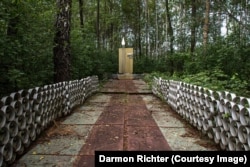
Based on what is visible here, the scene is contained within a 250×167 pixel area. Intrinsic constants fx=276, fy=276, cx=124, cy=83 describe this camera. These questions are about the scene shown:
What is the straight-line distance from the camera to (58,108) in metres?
6.20

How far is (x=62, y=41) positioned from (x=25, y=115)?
4.07m

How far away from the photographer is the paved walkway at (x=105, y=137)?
3.73 meters

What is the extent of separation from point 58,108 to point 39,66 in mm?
1197

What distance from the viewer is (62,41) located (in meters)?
7.76

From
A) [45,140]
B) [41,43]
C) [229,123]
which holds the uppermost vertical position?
[41,43]

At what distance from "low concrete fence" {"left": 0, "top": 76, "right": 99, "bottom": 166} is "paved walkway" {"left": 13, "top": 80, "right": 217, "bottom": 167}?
17 centimetres

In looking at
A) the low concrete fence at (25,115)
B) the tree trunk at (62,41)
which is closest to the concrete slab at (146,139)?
the low concrete fence at (25,115)

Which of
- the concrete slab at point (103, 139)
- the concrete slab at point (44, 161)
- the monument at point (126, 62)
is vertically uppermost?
the monument at point (126, 62)

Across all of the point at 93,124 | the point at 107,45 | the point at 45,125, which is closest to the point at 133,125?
the point at 93,124

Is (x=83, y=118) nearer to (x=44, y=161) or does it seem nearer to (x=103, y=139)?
(x=103, y=139)

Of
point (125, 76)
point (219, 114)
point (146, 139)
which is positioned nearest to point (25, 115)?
point (146, 139)

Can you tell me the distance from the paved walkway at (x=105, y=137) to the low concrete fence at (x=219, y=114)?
0.23m

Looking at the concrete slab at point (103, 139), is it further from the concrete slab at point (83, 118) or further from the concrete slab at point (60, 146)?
the concrete slab at point (83, 118)

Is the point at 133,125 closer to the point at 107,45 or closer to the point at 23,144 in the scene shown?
the point at 23,144
